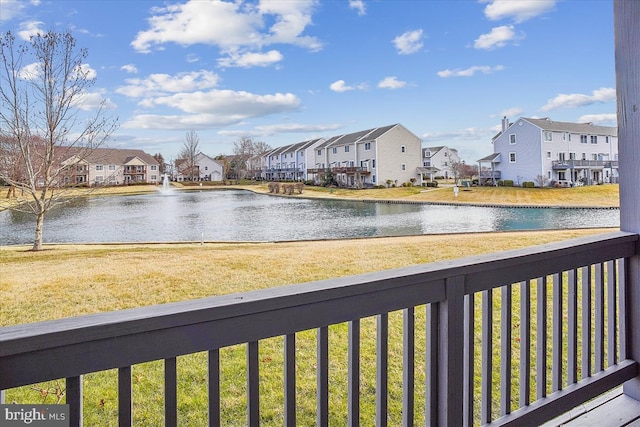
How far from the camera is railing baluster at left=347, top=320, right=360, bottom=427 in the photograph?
97cm

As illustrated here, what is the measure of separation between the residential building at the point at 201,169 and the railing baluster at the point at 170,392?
13.0 ft

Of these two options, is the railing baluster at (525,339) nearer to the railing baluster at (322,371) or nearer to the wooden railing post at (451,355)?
the wooden railing post at (451,355)

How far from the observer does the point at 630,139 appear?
1.58m

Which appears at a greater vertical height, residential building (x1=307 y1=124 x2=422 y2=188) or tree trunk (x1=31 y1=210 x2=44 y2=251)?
residential building (x1=307 y1=124 x2=422 y2=188)

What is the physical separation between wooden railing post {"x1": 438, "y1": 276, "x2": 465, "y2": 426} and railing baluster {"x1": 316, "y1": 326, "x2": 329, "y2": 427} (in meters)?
0.32

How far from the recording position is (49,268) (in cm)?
359

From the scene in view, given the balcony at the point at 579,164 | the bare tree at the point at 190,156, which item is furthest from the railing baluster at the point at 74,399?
the balcony at the point at 579,164

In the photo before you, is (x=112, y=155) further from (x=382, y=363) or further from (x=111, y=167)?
(x=382, y=363)

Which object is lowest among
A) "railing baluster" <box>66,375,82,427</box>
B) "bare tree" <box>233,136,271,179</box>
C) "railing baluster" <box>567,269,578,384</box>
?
"railing baluster" <box>567,269,578,384</box>

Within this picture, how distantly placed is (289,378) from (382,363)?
0.80ft

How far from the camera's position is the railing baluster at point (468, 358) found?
1.14 meters

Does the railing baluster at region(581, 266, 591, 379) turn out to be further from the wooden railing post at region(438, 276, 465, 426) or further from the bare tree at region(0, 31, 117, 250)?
the bare tree at region(0, 31, 117, 250)

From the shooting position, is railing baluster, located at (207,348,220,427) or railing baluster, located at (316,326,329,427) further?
railing baluster, located at (316,326,329,427)

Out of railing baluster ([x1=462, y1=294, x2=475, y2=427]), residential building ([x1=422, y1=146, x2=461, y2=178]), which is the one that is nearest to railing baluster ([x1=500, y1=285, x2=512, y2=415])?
railing baluster ([x1=462, y1=294, x2=475, y2=427])
